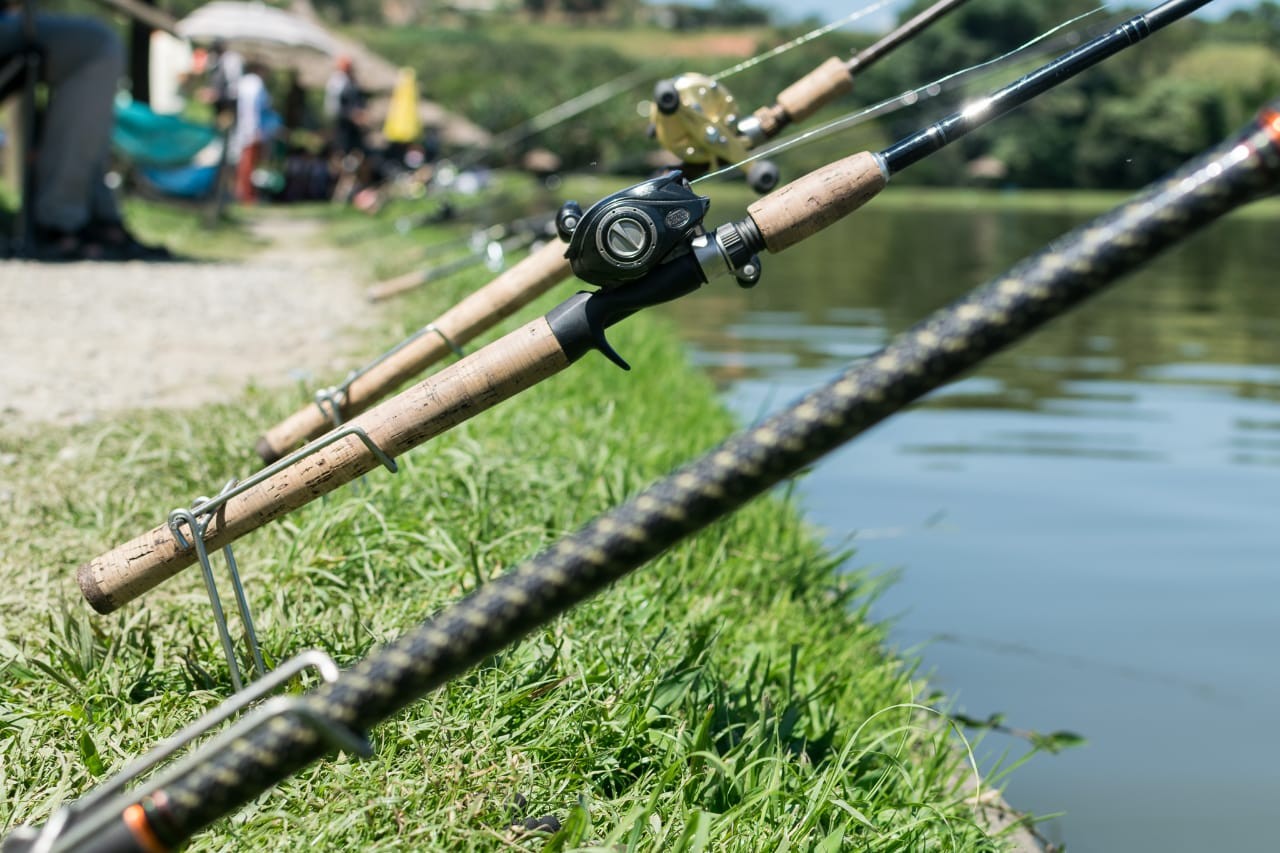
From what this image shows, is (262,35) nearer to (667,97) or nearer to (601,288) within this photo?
(667,97)

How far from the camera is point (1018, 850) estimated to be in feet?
9.04

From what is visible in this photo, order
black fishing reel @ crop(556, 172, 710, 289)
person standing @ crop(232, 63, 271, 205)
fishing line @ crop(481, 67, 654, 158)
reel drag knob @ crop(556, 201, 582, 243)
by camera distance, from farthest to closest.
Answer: person standing @ crop(232, 63, 271, 205) < fishing line @ crop(481, 67, 654, 158) < reel drag knob @ crop(556, 201, 582, 243) < black fishing reel @ crop(556, 172, 710, 289)

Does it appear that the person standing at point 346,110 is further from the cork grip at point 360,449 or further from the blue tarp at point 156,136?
the cork grip at point 360,449

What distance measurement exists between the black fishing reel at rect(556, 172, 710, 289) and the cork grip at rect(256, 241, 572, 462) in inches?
29.5

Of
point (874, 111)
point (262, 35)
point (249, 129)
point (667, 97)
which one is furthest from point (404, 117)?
point (874, 111)

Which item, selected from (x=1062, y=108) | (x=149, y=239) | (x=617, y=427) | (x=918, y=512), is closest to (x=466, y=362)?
(x=617, y=427)

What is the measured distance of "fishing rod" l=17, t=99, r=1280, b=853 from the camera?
1345 mm

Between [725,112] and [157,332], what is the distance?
12.9 feet

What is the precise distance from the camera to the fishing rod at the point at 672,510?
134 cm

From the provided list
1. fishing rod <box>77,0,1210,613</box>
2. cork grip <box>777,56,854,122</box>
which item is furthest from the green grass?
cork grip <box>777,56,854,122</box>

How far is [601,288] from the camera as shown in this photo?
202 centimetres

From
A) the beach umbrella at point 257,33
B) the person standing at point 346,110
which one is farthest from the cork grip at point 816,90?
the person standing at point 346,110

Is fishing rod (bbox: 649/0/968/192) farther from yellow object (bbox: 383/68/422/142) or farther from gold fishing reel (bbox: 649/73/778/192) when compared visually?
yellow object (bbox: 383/68/422/142)

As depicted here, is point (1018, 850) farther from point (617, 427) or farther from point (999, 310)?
point (617, 427)
